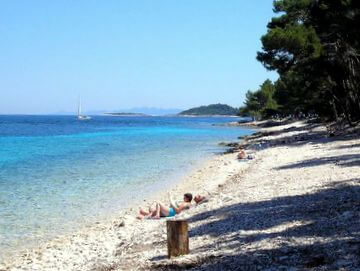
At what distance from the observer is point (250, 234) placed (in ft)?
27.6

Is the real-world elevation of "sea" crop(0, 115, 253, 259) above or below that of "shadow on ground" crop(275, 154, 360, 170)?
below

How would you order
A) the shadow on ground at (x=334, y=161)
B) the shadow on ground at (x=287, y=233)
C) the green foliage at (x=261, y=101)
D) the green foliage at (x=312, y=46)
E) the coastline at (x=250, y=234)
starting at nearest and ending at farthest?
the shadow on ground at (x=287, y=233), the coastline at (x=250, y=234), the shadow on ground at (x=334, y=161), the green foliage at (x=312, y=46), the green foliage at (x=261, y=101)

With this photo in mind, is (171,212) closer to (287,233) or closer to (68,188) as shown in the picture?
(287,233)

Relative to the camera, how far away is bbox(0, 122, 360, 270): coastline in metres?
6.78

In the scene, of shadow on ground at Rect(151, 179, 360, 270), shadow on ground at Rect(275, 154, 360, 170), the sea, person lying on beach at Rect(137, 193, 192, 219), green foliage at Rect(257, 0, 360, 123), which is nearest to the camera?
shadow on ground at Rect(151, 179, 360, 270)

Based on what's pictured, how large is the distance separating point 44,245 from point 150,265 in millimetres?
5005

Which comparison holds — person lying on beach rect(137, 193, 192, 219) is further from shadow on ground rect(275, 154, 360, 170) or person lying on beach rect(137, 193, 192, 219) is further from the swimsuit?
shadow on ground rect(275, 154, 360, 170)

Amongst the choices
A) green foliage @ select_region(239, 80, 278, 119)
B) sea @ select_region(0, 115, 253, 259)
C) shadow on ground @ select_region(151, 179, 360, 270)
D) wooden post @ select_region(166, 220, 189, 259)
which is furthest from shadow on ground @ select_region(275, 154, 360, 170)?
green foliage @ select_region(239, 80, 278, 119)

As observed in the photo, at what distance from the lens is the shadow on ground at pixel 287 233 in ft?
21.1

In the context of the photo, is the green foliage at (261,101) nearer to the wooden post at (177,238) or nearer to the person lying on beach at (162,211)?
the person lying on beach at (162,211)

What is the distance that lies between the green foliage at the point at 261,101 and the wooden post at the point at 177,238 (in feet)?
348

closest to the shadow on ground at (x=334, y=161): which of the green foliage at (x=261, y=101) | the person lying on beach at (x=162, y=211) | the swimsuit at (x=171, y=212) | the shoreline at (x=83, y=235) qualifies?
the shoreline at (x=83, y=235)

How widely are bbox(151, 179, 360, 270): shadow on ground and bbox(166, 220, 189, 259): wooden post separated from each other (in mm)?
332

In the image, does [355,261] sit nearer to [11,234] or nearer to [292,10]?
[11,234]
